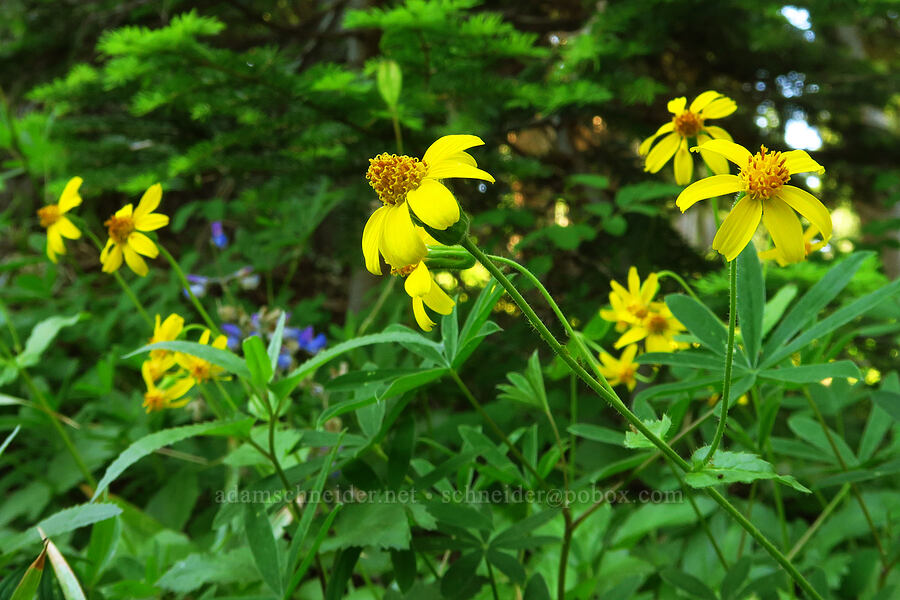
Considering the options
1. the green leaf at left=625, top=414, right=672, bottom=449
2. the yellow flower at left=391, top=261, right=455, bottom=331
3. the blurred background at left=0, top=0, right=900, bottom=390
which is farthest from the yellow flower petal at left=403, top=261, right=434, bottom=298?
the blurred background at left=0, top=0, right=900, bottom=390

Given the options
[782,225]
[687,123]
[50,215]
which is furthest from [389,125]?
[782,225]

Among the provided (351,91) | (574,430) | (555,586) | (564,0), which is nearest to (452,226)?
(574,430)

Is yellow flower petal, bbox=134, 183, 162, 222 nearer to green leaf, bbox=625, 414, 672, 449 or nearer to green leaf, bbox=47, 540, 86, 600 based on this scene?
green leaf, bbox=47, 540, 86, 600

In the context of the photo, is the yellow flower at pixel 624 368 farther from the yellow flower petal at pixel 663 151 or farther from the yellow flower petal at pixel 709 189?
the yellow flower petal at pixel 709 189

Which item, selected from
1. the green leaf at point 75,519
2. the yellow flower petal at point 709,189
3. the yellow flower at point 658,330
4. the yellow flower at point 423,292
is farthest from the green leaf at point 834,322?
the green leaf at point 75,519

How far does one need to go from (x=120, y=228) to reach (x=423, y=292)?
1.55 feet

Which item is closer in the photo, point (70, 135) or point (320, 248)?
point (70, 135)

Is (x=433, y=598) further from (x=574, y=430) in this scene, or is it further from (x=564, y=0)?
(x=564, y=0)

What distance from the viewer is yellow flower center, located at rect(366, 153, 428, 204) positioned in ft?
1.54

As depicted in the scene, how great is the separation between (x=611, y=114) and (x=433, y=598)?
1.25 meters

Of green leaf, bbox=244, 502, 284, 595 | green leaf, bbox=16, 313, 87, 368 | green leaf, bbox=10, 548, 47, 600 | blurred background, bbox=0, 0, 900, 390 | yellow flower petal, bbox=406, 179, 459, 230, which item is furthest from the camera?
blurred background, bbox=0, 0, 900, 390

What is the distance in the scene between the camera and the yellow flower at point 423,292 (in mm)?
470

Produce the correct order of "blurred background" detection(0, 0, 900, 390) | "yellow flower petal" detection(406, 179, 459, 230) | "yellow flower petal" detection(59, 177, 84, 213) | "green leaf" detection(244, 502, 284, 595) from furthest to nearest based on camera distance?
"blurred background" detection(0, 0, 900, 390), "yellow flower petal" detection(59, 177, 84, 213), "green leaf" detection(244, 502, 284, 595), "yellow flower petal" detection(406, 179, 459, 230)

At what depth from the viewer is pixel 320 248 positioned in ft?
7.56
